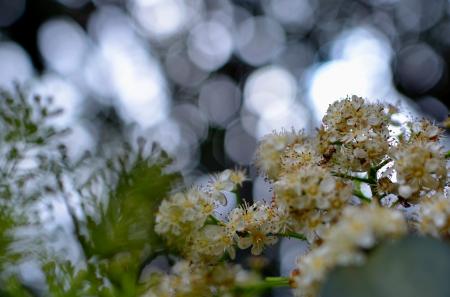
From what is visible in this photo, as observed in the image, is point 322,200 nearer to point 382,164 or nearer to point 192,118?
point 382,164

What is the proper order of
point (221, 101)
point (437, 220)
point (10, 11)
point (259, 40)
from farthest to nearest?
point (259, 40) < point (221, 101) < point (10, 11) < point (437, 220)

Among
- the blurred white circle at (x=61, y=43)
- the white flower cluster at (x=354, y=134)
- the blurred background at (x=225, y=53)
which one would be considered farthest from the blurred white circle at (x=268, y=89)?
the white flower cluster at (x=354, y=134)

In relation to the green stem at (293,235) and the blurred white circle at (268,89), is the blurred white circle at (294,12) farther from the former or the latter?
the green stem at (293,235)

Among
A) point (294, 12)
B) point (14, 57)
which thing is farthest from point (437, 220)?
point (294, 12)

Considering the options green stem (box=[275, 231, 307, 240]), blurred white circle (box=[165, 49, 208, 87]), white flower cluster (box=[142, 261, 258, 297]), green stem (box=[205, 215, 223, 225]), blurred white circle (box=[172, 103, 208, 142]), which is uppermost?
blurred white circle (box=[165, 49, 208, 87])

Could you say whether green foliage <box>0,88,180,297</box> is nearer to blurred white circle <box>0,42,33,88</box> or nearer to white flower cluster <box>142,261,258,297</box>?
white flower cluster <box>142,261,258,297</box>

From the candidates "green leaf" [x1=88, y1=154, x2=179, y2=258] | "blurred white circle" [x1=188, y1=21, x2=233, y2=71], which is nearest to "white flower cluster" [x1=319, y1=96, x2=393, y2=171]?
"green leaf" [x1=88, y1=154, x2=179, y2=258]
